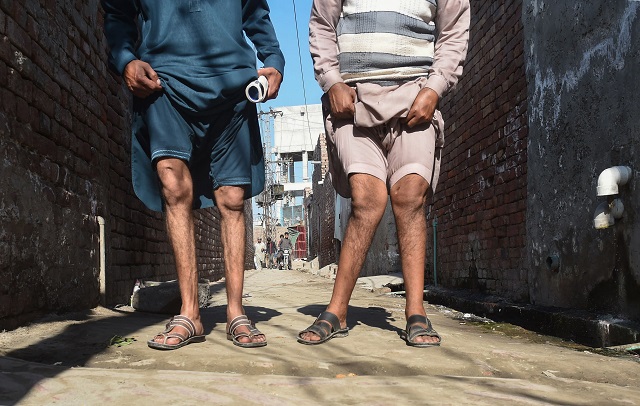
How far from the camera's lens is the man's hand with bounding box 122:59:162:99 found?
7.85 ft

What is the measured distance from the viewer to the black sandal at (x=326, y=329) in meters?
2.41

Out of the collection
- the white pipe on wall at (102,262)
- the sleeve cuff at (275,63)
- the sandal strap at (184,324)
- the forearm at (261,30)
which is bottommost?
the sandal strap at (184,324)

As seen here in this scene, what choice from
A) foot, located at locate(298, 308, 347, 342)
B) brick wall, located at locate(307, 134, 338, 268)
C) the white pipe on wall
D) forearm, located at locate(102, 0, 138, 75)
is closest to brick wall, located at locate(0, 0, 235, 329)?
the white pipe on wall

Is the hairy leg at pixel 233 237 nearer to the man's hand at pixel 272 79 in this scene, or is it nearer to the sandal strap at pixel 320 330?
the sandal strap at pixel 320 330

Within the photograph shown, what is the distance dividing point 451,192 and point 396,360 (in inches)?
167

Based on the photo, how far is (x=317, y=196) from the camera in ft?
82.2

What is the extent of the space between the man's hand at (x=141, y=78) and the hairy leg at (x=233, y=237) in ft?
1.60

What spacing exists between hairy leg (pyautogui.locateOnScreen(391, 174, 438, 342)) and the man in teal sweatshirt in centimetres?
64

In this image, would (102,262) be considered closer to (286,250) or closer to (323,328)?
(323,328)

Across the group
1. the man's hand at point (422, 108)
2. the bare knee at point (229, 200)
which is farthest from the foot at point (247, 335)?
the man's hand at point (422, 108)

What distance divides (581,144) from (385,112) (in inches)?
56.7

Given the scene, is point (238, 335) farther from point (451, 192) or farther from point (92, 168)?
point (451, 192)

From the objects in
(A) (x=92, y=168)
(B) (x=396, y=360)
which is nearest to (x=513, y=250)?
(B) (x=396, y=360)

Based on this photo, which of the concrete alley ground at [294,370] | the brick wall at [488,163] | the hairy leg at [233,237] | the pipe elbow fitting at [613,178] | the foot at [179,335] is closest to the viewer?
the concrete alley ground at [294,370]
